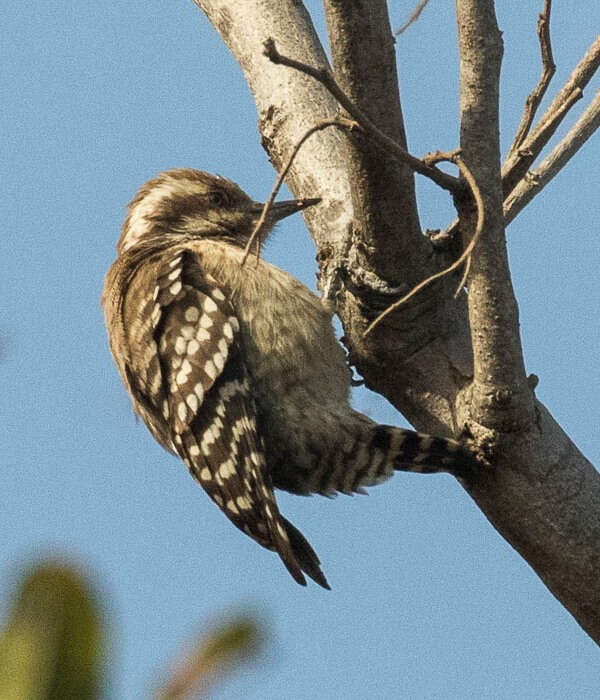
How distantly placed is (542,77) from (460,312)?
77 centimetres

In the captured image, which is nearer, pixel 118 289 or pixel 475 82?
pixel 475 82

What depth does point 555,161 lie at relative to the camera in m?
3.67

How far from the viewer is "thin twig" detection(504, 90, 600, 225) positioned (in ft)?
11.7

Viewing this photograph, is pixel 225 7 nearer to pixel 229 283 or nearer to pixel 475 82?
pixel 229 283

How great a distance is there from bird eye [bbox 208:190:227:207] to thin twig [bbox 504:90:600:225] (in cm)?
142

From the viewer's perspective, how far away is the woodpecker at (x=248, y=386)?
372 cm

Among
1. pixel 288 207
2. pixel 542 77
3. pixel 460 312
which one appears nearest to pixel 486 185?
pixel 542 77

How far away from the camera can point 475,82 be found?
103 inches

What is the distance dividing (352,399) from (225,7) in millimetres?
1641

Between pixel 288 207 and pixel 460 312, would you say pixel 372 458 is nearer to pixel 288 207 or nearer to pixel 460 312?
pixel 460 312

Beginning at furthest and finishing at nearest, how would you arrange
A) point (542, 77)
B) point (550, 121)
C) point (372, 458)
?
point (372, 458), point (542, 77), point (550, 121)

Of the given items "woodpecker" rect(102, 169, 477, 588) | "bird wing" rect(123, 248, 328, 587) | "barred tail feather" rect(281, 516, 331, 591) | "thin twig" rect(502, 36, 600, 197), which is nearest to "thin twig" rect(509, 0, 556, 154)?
"thin twig" rect(502, 36, 600, 197)

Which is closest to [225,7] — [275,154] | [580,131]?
[275,154]

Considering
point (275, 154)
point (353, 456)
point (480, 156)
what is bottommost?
point (353, 456)
